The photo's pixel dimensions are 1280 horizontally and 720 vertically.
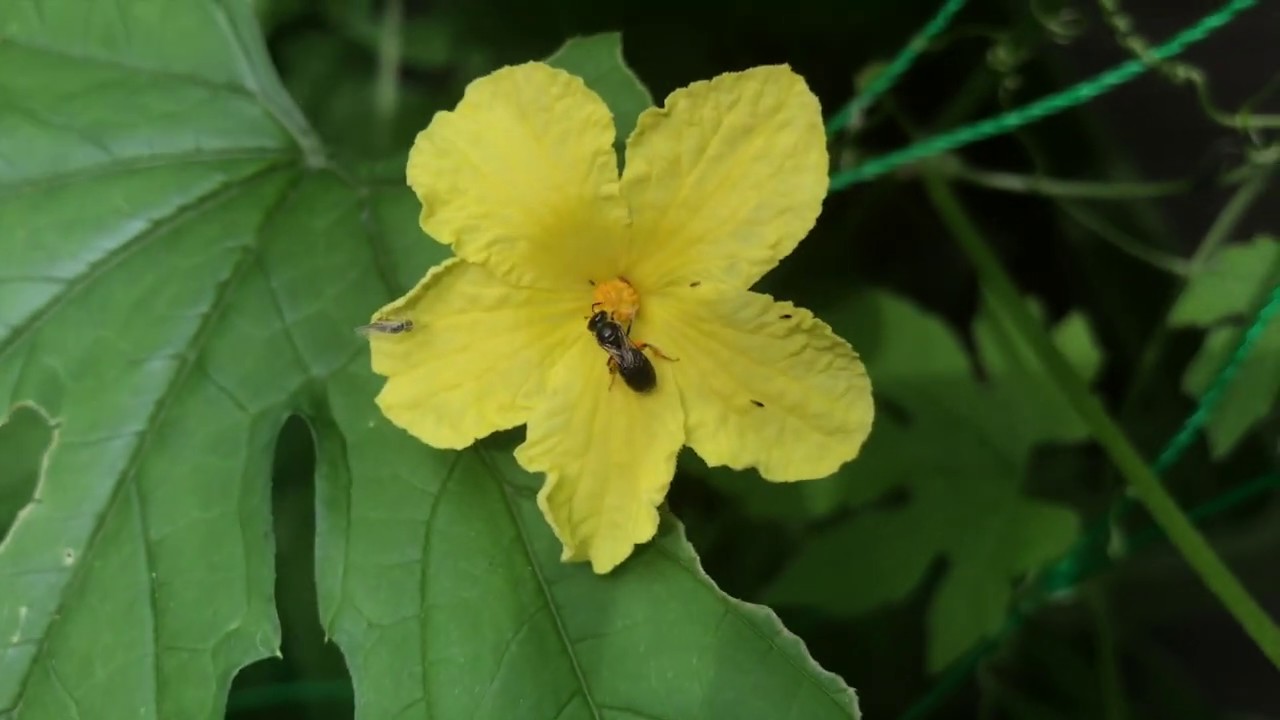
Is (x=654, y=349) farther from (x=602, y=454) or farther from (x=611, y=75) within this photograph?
(x=611, y=75)

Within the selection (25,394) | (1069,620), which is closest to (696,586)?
(25,394)

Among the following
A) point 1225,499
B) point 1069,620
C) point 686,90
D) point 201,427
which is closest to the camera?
point 686,90

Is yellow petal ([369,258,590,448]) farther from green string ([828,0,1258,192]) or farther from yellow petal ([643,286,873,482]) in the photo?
green string ([828,0,1258,192])

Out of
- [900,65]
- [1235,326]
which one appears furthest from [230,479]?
[1235,326]

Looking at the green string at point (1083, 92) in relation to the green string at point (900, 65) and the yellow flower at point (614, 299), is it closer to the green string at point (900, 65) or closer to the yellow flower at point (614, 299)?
the green string at point (900, 65)

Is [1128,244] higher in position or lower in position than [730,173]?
lower

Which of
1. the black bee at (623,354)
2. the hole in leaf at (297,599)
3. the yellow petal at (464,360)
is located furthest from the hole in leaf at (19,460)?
the black bee at (623,354)

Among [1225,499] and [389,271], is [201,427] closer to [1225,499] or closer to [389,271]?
[389,271]
